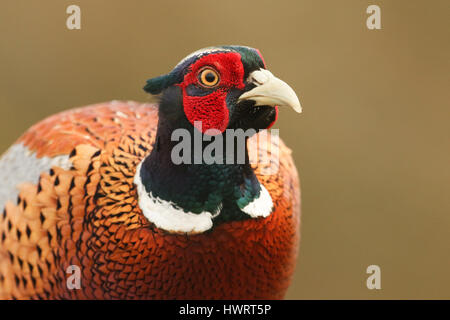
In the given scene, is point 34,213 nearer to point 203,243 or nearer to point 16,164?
point 16,164

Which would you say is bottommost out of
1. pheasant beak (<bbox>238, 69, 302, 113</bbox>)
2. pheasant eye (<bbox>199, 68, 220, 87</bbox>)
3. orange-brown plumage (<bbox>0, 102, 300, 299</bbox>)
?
orange-brown plumage (<bbox>0, 102, 300, 299</bbox>)

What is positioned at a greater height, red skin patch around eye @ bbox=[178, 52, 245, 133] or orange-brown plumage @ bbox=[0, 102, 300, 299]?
A: red skin patch around eye @ bbox=[178, 52, 245, 133]

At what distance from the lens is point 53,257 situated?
214cm

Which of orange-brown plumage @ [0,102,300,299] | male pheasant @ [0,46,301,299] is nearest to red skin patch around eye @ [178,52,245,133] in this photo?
male pheasant @ [0,46,301,299]

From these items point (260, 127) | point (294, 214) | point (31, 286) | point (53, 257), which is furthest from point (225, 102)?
point (31, 286)

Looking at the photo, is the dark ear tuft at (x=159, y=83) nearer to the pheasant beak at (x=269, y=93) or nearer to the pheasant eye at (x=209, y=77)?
the pheasant eye at (x=209, y=77)

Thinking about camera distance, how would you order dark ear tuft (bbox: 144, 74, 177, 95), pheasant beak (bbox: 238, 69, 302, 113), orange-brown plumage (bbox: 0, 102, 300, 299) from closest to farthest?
pheasant beak (bbox: 238, 69, 302, 113) → dark ear tuft (bbox: 144, 74, 177, 95) → orange-brown plumage (bbox: 0, 102, 300, 299)

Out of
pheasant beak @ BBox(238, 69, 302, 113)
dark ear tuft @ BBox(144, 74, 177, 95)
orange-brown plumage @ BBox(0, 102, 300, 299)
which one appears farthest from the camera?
orange-brown plumage @ BBox(0, 102, 300, 299)

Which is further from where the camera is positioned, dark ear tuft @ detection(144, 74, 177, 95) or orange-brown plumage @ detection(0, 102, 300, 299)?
orange-brown plumage @ detection(0, 102, 300, 299)

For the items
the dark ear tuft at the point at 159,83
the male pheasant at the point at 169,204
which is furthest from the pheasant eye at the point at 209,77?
the dark ear tuft at the point at 159,83

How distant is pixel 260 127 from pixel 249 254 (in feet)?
1.46

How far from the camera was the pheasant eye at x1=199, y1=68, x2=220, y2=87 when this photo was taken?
1773mm

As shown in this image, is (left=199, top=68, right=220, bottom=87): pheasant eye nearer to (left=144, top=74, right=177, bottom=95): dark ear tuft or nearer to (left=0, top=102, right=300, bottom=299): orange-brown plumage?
(left=144, top=74, right=177, bottom=95): dark ear tuft

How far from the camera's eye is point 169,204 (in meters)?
1.92
